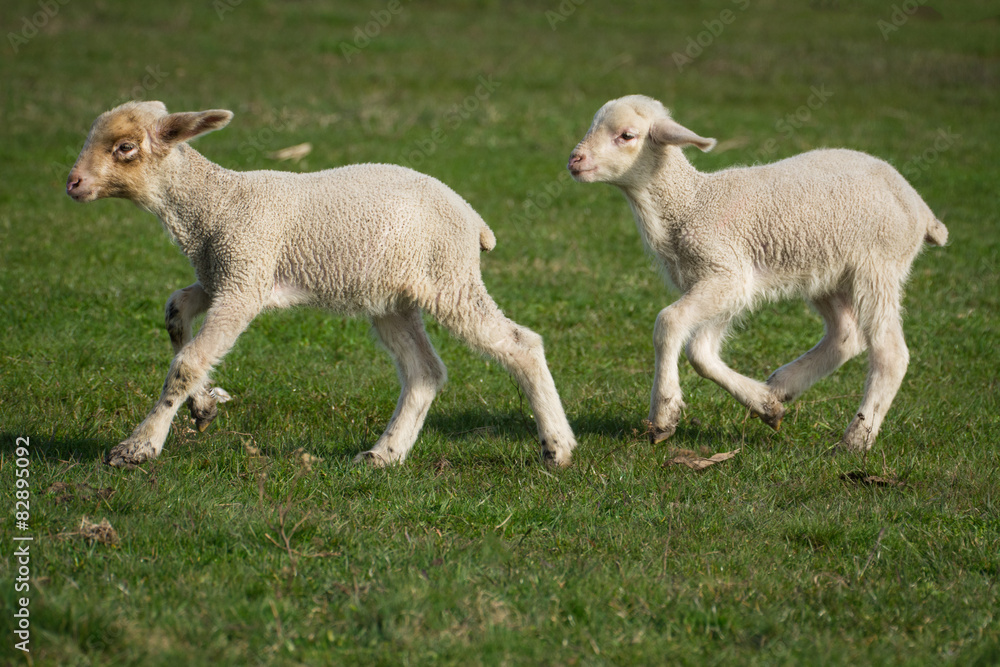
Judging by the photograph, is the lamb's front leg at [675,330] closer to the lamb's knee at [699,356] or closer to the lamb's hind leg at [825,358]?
the lamb's knee at [699,356]

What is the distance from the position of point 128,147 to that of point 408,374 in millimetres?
1812

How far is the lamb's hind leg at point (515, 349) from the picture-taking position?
5.05 m

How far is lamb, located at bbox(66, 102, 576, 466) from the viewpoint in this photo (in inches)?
191

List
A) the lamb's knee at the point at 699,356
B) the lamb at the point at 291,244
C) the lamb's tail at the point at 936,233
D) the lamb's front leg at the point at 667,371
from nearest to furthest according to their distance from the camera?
the lamb at the point at 291,244, the lamb's front leg at the point at 667,371, the lamb's knee at the point at 699,356, the lamb's tail at the point at 936,233

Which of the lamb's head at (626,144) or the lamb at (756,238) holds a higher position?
the lamb's head at (626,144)

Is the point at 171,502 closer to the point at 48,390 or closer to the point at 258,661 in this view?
the point at 258,661

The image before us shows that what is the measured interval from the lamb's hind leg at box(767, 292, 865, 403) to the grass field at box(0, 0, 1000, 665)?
264 millimetres

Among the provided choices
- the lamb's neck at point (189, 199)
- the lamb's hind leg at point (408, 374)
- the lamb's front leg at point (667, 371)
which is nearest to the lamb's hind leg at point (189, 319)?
the lamb's neck at point (189, 199)

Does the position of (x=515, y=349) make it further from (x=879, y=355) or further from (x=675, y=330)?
(x=879, y=355)

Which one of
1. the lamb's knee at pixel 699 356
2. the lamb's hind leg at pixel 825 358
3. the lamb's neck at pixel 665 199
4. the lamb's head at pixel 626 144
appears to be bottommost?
the lamb's hind leg at pixel 825 358

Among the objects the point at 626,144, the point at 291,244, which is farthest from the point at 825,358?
the point at 291,244

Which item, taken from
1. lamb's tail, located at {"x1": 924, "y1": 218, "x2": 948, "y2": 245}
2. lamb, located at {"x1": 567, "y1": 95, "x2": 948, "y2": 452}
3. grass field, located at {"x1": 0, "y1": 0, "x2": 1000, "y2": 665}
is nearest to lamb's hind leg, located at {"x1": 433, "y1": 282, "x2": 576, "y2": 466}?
grass field, located at {"x1": 0, "y1": 0, "x2": 1000, "y2": 665}

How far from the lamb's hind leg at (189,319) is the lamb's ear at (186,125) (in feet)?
2.47

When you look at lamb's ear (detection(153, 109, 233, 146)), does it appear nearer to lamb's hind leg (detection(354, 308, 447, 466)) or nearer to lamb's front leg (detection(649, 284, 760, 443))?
lamb's hind leg (detection(354, 308, 447, 466))
